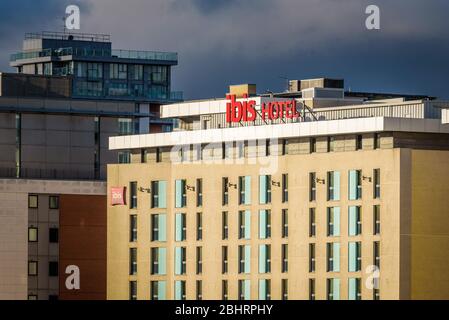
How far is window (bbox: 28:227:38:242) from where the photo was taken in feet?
620

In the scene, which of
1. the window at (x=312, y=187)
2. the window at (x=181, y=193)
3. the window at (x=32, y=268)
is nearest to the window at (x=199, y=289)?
the window at (x=181, y=193)

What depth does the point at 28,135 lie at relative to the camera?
639 feet

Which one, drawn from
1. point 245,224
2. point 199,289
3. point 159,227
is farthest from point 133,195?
point 245,224

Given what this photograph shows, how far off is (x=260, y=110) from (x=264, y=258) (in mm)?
12319

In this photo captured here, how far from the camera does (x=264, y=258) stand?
167 m

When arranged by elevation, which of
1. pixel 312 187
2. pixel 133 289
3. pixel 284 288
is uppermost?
pixel 312 187

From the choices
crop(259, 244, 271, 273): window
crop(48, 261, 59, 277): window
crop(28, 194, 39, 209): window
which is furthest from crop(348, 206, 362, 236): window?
crop(28, 194, 39, 209): window

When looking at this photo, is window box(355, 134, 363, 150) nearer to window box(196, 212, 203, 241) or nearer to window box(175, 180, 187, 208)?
window box(196, 212, 203, 241)

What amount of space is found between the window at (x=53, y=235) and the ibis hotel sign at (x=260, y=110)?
25.2m

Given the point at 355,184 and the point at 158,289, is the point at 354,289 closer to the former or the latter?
the point at 355,184

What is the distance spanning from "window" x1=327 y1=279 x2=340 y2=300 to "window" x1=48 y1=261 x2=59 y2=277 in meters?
38.0

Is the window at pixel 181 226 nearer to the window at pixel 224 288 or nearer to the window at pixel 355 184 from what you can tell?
the window at pixel 224 288
